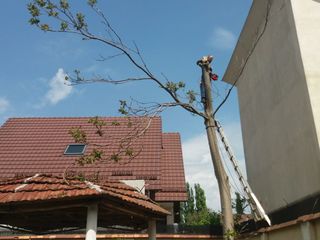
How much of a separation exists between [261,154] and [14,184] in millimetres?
8151

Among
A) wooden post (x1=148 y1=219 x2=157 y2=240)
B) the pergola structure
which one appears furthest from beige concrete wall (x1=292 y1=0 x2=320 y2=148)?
the pergola structure

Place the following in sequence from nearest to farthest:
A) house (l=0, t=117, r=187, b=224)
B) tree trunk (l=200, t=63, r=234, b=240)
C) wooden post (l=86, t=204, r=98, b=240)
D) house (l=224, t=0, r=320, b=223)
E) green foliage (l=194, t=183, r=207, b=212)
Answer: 1. wooden post (l=86, t=204, r=98, b=240)
2. tree trunk (l=200, t=63, r=234, b=240)
3. house (l=224, t=0, r=320, b=223)
4. house (l=0, t=117, r=187, b=224)
5. green foliage (l=194, t=183, r=207, b=212)

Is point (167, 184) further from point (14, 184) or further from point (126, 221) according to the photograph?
point (14, 184)

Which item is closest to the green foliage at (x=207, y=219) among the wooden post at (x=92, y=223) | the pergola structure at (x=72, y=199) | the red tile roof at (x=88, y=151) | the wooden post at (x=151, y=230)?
the red tile roof at (x=88, y=151)

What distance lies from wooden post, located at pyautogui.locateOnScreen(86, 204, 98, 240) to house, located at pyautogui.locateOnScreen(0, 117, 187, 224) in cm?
676

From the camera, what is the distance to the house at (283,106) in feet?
30.8

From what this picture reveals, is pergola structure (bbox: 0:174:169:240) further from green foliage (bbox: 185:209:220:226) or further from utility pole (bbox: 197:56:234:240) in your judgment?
green foliage (bbox: 185:209:220:226)

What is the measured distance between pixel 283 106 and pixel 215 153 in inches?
130

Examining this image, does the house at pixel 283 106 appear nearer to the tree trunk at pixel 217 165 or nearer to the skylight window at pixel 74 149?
the tree trunk at pixel 217 165

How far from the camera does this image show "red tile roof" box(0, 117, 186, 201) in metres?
16.0

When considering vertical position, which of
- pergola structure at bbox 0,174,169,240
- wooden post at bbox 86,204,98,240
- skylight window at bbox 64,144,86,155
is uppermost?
skylight window at bbox 64,144,86,155

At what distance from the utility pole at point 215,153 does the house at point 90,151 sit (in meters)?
5.17

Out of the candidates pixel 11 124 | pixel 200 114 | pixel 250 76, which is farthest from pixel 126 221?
pixel 11 124

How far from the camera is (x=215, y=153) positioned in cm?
857
